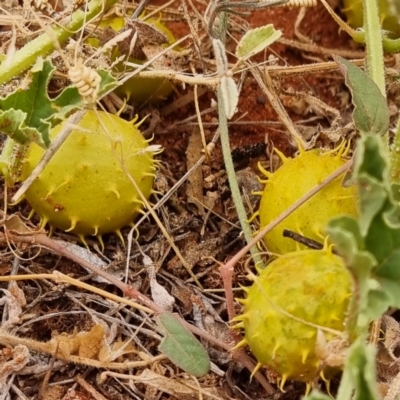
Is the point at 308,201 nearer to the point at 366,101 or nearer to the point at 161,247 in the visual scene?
the point at 366,101

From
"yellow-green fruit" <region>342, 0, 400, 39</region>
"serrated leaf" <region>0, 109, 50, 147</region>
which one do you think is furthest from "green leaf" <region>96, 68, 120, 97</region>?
"yellow-green fruit" <region>342, 0, 400, 39</region>

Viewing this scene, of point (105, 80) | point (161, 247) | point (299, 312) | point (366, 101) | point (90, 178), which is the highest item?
point (105, 80)

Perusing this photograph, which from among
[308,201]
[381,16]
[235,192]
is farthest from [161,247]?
[381,16]

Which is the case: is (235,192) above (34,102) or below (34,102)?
below

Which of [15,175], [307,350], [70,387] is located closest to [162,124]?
[15,175]

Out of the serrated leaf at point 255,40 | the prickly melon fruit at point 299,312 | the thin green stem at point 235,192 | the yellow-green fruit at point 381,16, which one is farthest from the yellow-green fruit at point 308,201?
the yellow-green fruit at point 381,16

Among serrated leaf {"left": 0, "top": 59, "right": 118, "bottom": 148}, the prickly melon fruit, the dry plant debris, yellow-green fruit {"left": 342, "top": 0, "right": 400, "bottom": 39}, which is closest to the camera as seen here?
the prickly melon fruit

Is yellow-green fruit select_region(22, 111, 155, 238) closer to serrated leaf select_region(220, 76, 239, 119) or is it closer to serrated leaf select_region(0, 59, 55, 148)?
serrated leaf select_region(0, 59, 55, 148)
